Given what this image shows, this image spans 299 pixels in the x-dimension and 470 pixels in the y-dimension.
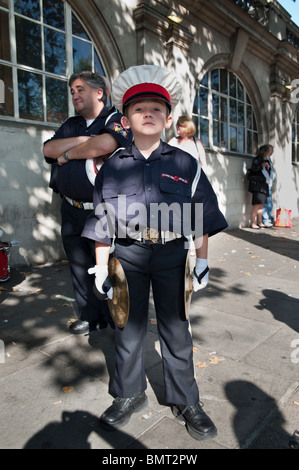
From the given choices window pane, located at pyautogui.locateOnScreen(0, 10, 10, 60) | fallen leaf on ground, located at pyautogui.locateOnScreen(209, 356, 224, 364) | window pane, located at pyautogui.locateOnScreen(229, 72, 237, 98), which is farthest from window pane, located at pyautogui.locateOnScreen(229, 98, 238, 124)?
fallen leaf on ground, located at pyautogui.locateOnScreen(209, 356, 224, 364)

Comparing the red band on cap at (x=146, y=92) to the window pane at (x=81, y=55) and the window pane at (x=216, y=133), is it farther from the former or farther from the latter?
the window pane at (x=216, y=133)

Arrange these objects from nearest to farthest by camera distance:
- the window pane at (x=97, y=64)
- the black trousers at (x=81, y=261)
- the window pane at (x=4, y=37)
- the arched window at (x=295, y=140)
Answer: the black trousers at (x=81, y=261)
the window pane at (x=4, y=37)
the window pane at (x=97, y=64)
the arched window at (x=295, y=140)

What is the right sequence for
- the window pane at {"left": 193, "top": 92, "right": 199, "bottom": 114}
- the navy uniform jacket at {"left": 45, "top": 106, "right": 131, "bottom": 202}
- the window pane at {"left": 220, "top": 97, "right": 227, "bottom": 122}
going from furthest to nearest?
the window pane at {"left": 220, "top": 97, "right": 227, "bottom": 122}, the window pane at {"left": 193, "top": 92, "right": 199, "bottom": 114}, the navy uniform jacket at {"left": 45, "top": 106, "right": 131, "bottom": 202}

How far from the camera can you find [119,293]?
6.63 feet

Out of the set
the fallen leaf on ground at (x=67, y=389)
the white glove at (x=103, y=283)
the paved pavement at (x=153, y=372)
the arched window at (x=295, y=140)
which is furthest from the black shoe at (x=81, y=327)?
the arched window at (x=295, y=140)

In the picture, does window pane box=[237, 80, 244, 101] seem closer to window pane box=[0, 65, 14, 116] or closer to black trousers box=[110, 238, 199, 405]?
window pane box=[0, 65, 14, 116]

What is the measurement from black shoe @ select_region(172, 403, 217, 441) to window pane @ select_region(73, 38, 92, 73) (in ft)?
18.8

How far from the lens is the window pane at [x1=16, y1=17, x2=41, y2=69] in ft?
18.1

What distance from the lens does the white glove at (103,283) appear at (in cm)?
207

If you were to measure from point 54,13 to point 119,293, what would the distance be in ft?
18.5

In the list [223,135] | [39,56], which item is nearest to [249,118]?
[223,135]

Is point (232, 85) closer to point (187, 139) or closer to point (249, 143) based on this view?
point (249, 143)

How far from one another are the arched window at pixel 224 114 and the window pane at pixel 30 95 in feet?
13.9

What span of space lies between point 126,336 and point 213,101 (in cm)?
866
